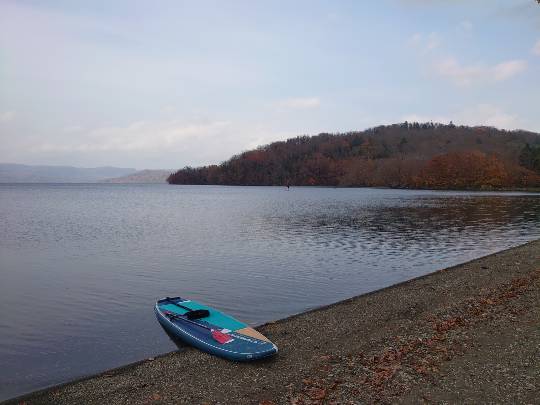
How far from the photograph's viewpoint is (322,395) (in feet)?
32.6

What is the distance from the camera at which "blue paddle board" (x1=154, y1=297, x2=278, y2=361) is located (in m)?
12.8

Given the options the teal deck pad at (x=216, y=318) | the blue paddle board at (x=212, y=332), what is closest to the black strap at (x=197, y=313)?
the blue paddle board at (x=212, y=332)

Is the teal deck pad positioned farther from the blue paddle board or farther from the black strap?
the black strap

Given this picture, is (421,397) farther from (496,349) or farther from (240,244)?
(240,244)

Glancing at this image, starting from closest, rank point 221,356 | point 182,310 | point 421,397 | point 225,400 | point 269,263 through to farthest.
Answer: point 421,397 < point 225,400 < point 221,356 < point 182,310 < point 269,263

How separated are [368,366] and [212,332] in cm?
515

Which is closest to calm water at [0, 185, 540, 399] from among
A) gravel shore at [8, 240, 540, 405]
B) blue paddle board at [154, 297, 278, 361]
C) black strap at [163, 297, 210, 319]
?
blue paddle board at [154, 297, 278, 361]

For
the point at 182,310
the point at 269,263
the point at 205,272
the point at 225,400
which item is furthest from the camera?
the point at 269,263

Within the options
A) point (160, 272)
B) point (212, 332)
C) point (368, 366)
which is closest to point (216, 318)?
point (212, 332)

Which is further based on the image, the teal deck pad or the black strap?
the black strap

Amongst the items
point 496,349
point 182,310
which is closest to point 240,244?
point 182,310

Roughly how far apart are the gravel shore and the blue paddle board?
1.09 feet

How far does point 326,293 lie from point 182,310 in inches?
314

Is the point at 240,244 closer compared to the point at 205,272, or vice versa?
the point at 205,272
